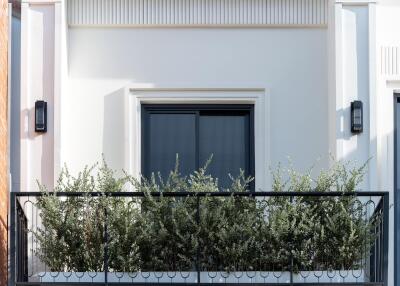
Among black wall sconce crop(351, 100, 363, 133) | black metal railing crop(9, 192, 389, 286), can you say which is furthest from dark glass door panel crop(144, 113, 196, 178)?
black wall sconce crop(351, 100, 363, 133)

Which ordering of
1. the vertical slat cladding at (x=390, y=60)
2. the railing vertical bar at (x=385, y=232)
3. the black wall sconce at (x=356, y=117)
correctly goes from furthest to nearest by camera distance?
1. the vertical slat cladding at (x=390, y=60)
2. the black wall sconce at (x=356, y=117)
3. the railing vertical bar at (x=385, y=232)

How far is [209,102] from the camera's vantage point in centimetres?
945

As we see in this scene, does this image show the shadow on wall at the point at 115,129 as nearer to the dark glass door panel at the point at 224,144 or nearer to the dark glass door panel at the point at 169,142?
the dark glass door panel at the point at 169,142

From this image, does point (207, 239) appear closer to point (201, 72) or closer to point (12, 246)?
point (12, 246)

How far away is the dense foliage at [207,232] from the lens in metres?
8.10

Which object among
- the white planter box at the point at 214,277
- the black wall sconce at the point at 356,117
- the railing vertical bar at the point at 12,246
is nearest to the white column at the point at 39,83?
the railing vertical bar at the point at 12,246

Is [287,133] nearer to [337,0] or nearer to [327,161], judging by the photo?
[327,161]

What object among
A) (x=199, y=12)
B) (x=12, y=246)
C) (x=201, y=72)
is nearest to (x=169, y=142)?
(x=201, y=72)

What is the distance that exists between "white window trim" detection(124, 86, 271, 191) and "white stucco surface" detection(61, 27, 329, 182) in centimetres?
6

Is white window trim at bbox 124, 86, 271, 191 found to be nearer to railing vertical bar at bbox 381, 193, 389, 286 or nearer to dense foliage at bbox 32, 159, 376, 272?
dense foliage at bbox 32, 159, 376, 272

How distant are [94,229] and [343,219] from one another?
84.7 inches

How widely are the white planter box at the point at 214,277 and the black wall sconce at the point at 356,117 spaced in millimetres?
1415

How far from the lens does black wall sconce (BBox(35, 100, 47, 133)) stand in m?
8.91

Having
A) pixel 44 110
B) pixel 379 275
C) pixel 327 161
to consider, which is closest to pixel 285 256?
pixel 379 275
